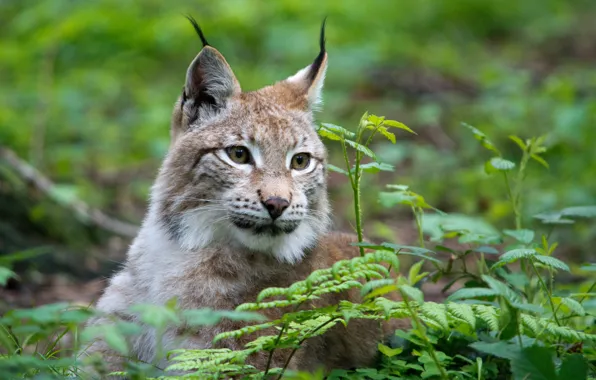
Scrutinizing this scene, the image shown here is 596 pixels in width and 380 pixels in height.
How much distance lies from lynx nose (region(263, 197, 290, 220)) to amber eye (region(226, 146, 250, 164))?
0.38 metres

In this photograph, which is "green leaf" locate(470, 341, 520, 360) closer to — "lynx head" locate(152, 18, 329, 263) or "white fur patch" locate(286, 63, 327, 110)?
"lynx head" locate(152, 18, 329, 263)

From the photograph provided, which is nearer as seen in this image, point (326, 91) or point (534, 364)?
point (534, 364)

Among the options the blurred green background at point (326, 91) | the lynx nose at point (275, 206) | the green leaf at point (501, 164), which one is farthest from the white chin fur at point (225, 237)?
the blurred green background at point (326, 91)

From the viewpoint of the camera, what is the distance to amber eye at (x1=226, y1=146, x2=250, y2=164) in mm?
4270

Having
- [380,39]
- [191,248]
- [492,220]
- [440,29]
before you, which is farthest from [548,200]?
[440,29]

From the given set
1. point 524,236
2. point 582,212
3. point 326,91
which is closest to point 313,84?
point 524,236

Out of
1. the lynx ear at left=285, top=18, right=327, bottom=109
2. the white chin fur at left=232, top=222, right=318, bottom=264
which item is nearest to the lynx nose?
the white chin fur at left=232, top=222, right=318, bottom=264

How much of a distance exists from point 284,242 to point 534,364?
62.2 inches

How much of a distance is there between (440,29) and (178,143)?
1283cm

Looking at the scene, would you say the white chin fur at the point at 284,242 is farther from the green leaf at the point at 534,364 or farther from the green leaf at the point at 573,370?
the green leaf at the point at 573,370

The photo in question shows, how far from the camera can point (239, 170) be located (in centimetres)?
421

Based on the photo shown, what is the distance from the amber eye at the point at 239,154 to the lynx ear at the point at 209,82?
1.13 feet

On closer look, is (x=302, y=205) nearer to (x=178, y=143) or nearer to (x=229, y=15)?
(x=178, y=143)

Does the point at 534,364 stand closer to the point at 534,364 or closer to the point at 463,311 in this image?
the point at 534,364
